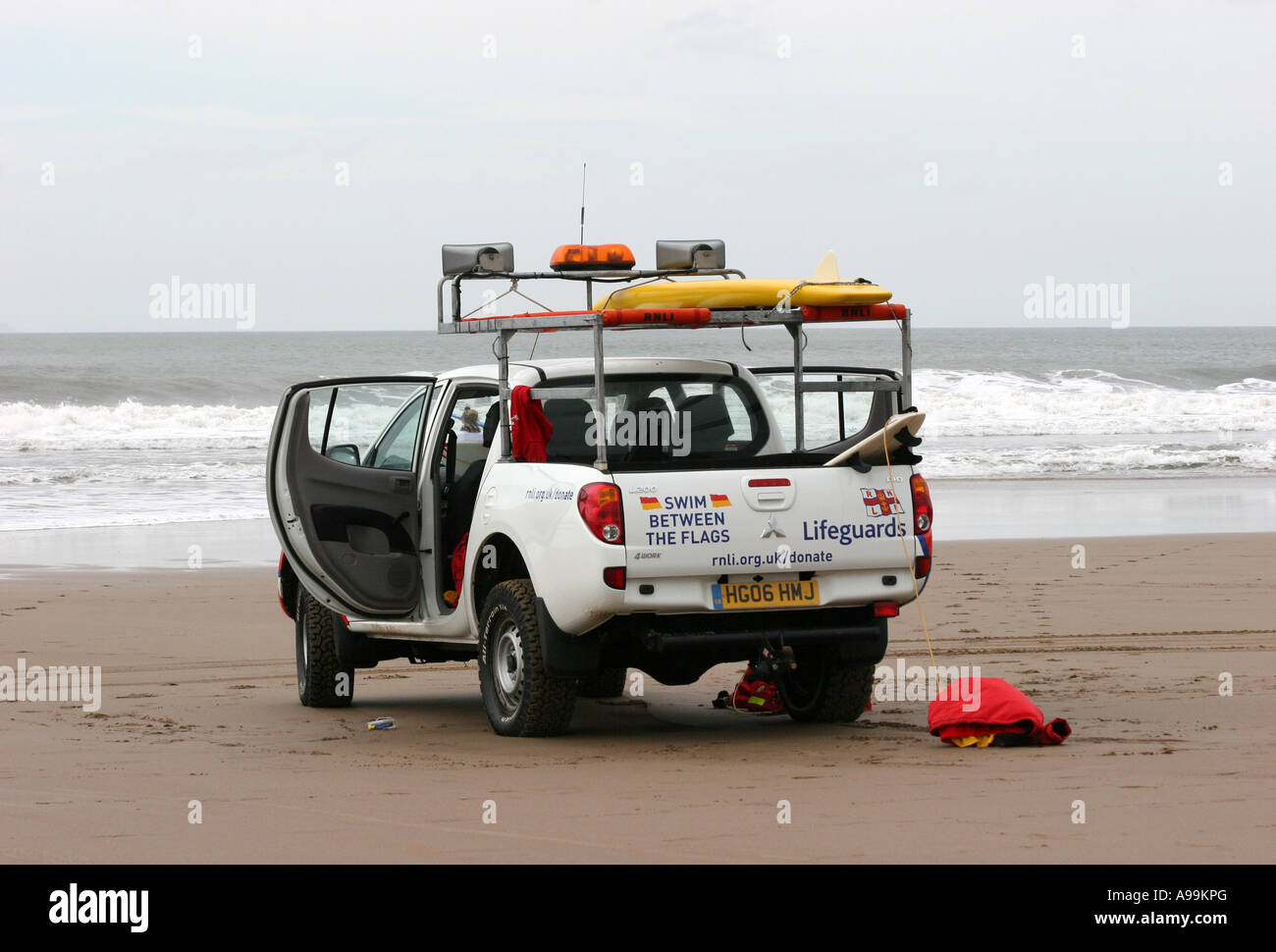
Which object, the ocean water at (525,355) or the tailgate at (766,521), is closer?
the tailgate at (766,521)

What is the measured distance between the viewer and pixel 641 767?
695 centimetres

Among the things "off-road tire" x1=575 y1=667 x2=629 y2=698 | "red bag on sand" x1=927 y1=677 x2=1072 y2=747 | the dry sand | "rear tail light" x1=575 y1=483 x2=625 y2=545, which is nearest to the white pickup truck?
"rear tail light" x1=575 y1=483 x2=625 y2=545

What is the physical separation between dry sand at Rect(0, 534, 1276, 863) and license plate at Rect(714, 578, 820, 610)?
67cm

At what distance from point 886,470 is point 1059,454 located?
24.5 meters

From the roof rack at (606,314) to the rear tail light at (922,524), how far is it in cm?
44

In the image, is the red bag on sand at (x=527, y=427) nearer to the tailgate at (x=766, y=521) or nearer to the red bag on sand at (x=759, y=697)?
the tailgate at (x=766, y=521)

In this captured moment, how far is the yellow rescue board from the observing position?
7.58 metres

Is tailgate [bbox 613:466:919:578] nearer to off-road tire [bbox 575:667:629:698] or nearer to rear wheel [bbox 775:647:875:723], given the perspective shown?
rear wheel [bbox 775:647:875:723]

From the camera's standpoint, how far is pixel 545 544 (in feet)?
23.8

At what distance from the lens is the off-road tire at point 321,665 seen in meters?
9.21

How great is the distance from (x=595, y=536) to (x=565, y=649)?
0.60 meters

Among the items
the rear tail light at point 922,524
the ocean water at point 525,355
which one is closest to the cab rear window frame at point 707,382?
the rear tail light at point 922,524

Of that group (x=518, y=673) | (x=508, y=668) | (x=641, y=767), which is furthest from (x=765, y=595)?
(x=508, y=668)
